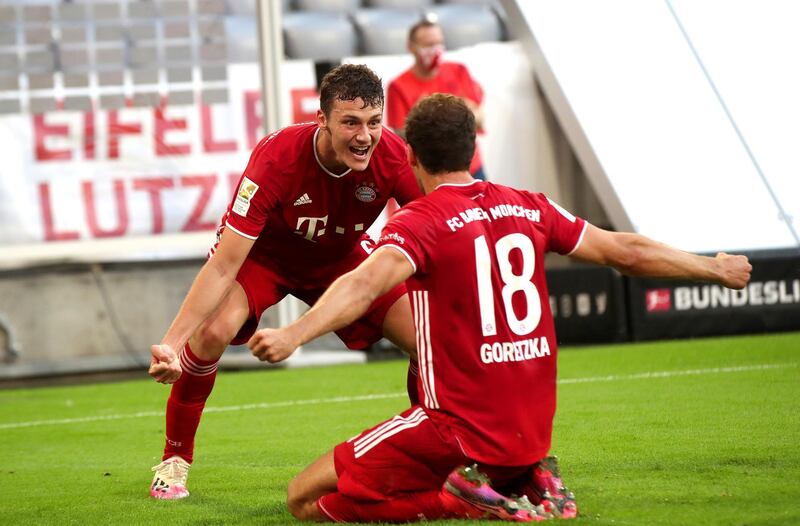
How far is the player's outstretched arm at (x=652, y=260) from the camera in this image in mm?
4191

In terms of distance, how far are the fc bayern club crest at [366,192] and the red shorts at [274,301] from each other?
41 centimetres

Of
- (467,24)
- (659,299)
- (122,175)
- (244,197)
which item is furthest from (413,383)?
(467,24)

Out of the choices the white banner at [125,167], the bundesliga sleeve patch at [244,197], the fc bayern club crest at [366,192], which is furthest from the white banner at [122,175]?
the bundesliga sleeve patch at [244,197]

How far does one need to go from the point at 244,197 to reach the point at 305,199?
0.30 meters

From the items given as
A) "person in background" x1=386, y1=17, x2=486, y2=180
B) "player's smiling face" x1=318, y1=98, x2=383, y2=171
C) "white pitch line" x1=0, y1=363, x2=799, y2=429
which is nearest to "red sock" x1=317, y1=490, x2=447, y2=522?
"player's smiling face" x1=318, y1=98, x2=383, y2=171

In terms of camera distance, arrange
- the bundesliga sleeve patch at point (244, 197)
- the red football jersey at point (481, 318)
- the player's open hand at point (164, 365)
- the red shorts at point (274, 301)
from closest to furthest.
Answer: the red football jersey at point (481, 318), the player's open hand at point (164, 365), the bundesliga sleeve patch at point (244, 197), the red shorts at point (274, 301)

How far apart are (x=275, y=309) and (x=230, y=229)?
217 inches

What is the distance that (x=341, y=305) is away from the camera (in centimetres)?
385

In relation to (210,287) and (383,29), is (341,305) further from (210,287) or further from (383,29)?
(383,29)

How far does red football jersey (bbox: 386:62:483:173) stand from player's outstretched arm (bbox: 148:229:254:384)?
5320 millimetres

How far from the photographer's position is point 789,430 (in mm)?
5723

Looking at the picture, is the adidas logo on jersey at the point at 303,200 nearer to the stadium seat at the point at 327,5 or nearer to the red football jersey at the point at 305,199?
the red football jersey at the point at 305,199

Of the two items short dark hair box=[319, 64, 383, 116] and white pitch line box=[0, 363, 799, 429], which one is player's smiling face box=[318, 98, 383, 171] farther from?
white pitch line box=[0, 363, 799, 429]

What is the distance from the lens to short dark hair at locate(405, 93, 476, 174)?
4.04m
